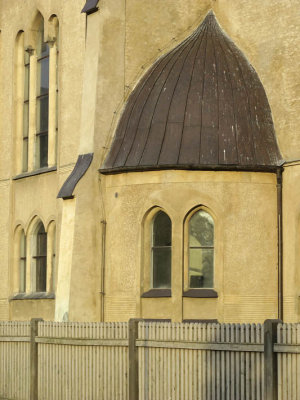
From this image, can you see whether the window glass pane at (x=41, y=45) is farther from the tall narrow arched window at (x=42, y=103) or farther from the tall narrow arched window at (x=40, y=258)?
the tall narrow arched window at (x=40, y=258)

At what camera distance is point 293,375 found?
1523 cm

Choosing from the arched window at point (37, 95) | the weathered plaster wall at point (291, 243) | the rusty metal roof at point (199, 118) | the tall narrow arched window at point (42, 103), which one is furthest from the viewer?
the tall narrow arched window at point (42, 103)

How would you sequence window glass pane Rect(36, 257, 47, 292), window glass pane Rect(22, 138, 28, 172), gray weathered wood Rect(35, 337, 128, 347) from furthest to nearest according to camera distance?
window glass pane Rect(22, 138, 28, 172) < window glass pane Rect(36, 257, 47, 292) < gray weathered wood Rect(35, 337, 128, 347)

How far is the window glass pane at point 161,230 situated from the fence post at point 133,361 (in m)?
7.03

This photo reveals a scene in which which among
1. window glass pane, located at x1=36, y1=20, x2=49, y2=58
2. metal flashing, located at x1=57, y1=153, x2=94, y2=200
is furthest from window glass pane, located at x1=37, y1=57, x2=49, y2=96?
metal flashing, located at x1=57, y1=153, x2=94, y2=200

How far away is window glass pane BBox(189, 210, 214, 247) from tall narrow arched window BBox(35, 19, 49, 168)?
7.65 meters

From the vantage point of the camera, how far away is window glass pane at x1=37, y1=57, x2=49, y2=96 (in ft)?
101

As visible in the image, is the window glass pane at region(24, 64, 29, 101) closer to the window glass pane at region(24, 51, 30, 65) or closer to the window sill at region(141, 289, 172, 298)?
the window glass pane at region(24, 51, 30, 65)

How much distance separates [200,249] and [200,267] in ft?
1.49

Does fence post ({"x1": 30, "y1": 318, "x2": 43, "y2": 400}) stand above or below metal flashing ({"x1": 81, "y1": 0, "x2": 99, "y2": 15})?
below

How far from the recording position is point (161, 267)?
2486 cm

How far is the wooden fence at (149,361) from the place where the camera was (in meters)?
15.5

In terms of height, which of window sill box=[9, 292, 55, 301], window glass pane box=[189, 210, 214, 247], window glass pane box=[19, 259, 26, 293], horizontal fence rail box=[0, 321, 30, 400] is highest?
window glass pane box=[189, 210, 214, 247]

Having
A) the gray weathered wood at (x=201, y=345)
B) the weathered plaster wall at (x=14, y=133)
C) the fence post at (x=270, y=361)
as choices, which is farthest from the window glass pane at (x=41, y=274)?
the fence post at (x=270, y=361)
